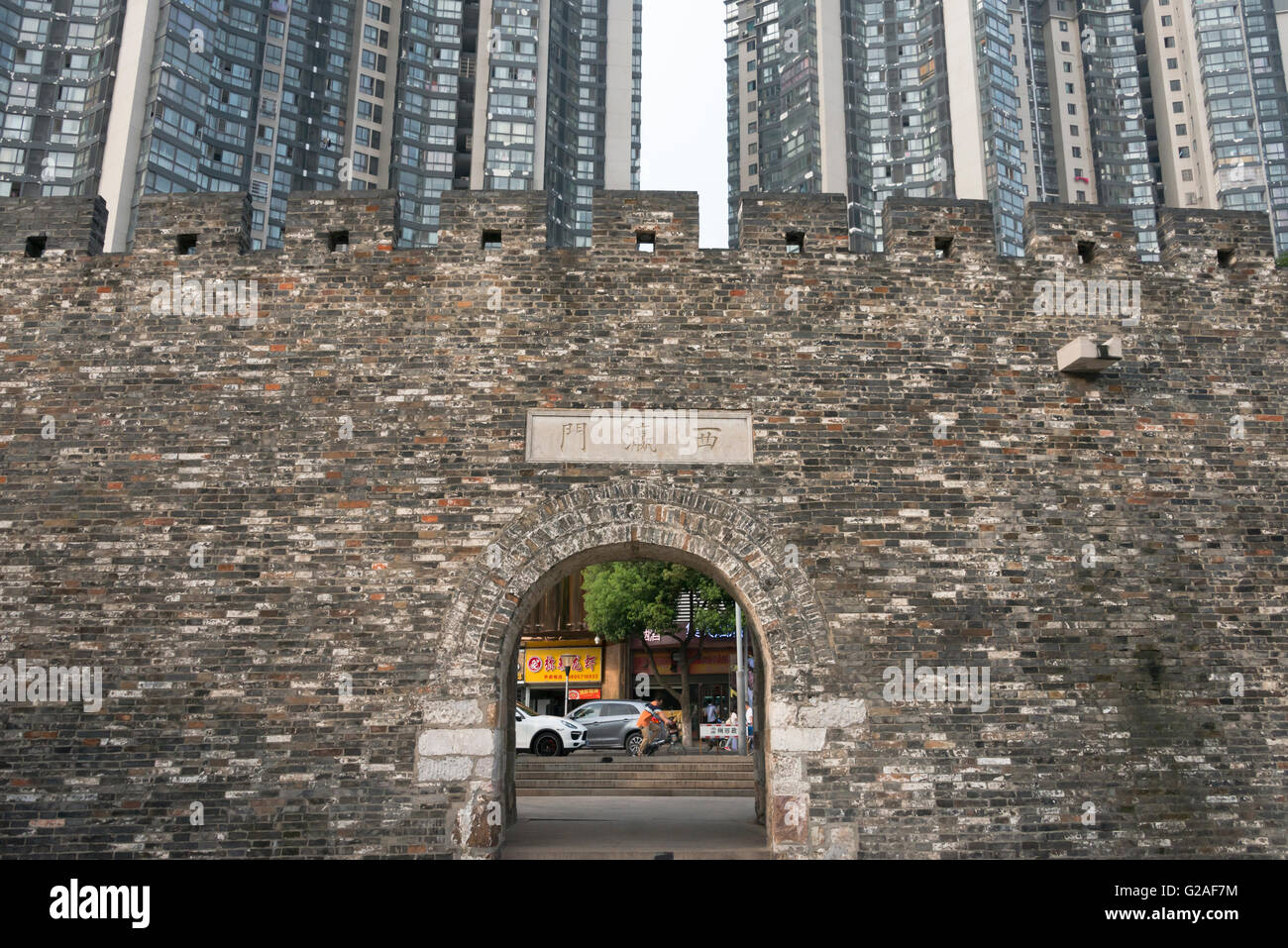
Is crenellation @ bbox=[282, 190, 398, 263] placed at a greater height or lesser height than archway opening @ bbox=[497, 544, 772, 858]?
greater

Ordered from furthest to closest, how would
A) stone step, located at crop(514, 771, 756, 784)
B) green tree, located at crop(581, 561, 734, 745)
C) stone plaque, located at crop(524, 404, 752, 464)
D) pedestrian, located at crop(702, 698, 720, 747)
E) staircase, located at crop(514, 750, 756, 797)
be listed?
pedestrian, located at crop(702, 698, 720, 747) < green tree, located at crop(581, 561, 734, 745) < stone step, located at crop(514, 771, 756, 784) < staircase, located at crop(514, 750, 756, 797) < stone plaque, located at crop(524, 404, 752, 464)

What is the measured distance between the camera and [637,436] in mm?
8484

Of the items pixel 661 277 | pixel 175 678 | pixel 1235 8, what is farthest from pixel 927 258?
pixel 1235 8

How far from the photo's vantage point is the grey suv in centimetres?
1923

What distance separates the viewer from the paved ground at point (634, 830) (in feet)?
26.6

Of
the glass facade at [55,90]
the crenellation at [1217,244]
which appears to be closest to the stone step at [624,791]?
the crenellation at [1217,244]

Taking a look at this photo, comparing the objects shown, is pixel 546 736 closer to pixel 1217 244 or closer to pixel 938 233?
pixel 938 233

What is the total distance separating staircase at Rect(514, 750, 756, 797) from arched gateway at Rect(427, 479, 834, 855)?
7.35 metres

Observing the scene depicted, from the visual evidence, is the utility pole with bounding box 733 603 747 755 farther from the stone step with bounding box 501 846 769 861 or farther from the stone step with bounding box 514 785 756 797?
the stone step with bounding box 501 846 769 861

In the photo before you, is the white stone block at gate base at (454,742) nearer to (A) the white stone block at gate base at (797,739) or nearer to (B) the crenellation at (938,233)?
(A) the white stone block at gate base at (797,739)

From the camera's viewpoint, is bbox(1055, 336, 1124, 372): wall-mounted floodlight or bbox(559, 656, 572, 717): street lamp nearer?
bbox(1055, 336, 1124, 372): wall-mounted floodlight

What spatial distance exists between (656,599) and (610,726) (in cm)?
606

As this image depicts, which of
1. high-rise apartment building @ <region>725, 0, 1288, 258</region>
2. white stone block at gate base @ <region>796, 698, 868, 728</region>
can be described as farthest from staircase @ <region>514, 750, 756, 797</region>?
high-rise apartment building @ <region>725, 0, 1288, 258</region>

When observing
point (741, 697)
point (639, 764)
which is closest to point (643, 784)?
point (639, 764)
